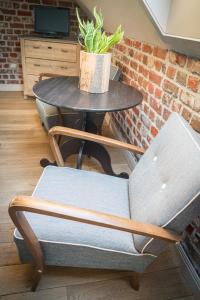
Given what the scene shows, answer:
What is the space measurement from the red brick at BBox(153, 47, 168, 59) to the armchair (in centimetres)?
58

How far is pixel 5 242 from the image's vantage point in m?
1.37

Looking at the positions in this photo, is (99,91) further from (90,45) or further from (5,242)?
(5,242)

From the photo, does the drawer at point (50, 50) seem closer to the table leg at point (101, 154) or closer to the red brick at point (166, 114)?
the table leg at point (101, 154)

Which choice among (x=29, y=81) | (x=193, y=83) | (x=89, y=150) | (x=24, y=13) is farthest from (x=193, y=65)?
(x=24, y=13)

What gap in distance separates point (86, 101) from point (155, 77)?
56 cm

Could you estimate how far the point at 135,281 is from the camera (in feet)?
3.79

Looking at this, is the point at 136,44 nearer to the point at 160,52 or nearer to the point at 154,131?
the point at 160,52

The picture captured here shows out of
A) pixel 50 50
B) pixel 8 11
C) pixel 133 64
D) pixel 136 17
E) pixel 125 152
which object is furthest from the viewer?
pixel 8 11

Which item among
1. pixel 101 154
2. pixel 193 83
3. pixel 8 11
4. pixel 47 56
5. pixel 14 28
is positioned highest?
pixel 8 11

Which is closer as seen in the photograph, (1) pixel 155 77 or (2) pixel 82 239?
(2) pixel 82 239

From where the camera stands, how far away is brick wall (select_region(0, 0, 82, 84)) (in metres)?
3.28

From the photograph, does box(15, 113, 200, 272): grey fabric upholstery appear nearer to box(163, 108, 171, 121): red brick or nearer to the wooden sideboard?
box(163, 108, 171, 121): red brick

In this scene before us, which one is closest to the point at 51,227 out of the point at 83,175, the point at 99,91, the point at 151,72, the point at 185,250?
the point at 83,175

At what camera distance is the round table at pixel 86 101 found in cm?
137
